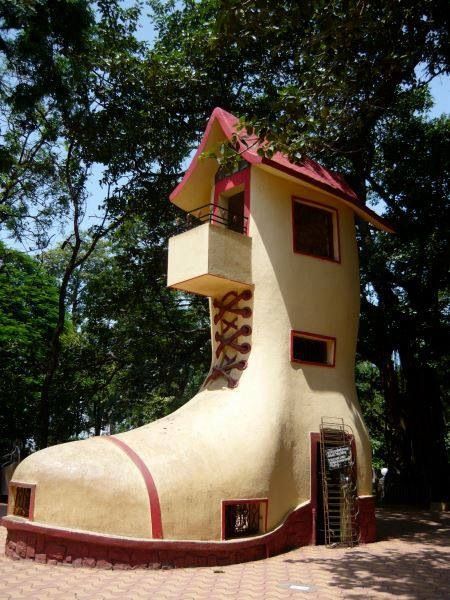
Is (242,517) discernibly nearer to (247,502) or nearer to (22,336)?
(247,502)

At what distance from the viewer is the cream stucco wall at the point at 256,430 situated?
28.4 feet

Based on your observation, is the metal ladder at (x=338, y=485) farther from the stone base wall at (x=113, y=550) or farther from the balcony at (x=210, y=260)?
the balcony at (x=210, y=260)

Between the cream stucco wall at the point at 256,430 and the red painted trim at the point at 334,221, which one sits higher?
the red painted trim at the point at 334,221

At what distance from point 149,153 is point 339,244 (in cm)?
704

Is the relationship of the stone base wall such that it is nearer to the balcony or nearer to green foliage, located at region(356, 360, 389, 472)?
the balcony

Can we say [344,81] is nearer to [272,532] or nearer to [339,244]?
[339,244]

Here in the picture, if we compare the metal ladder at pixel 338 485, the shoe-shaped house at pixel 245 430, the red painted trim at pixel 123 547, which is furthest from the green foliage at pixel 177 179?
the red painted trim at pixel 123 547

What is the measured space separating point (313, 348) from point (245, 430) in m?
2.70

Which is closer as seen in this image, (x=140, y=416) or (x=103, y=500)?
Answer: (x=103, y=500)

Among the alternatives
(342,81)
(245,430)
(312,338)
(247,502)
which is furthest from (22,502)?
(342,81)

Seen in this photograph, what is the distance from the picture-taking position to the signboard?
1088 cm

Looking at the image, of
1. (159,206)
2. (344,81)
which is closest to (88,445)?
(344,81)

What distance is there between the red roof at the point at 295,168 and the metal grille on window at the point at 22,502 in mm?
7158

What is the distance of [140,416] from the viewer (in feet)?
107
